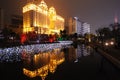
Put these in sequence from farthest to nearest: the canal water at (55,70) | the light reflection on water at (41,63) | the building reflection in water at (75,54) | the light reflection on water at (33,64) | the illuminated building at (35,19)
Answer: the illuminated building at (35,19) < the building reflection in water at (75,54) < the light reflection on water at (41,63) < the light reflection on water at (33,64) < the canal water at (55,70)

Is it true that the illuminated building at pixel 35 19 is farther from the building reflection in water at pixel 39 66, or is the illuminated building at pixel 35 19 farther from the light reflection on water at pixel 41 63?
the building reflection in water at pixel 39 66

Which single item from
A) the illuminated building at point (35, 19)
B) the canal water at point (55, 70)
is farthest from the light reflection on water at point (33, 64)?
the illuminated building at point (35, 19)

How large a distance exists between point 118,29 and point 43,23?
218ft

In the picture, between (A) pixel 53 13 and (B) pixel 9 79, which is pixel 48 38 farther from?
(B) pixel 9 79

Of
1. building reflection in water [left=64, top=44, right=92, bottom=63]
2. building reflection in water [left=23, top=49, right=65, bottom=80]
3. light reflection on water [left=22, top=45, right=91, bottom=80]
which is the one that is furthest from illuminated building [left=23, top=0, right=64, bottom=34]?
building reflection in water [left=23, top=49, right=65, bottom=80]

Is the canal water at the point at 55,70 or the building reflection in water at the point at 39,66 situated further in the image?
the building reflection in water at the point at 39,66

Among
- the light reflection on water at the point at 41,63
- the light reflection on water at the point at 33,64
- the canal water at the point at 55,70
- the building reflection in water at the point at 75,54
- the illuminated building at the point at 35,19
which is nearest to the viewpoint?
the canal water at the point at 55,70

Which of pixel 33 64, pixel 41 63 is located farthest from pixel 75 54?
pixel 33 64

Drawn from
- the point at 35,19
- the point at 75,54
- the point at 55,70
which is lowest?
the point at 75,54

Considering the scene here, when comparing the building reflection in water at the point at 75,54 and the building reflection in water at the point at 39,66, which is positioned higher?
the building reflection in water at the point at 39,66

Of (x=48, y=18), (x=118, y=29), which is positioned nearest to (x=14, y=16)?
(x=48, y=18)

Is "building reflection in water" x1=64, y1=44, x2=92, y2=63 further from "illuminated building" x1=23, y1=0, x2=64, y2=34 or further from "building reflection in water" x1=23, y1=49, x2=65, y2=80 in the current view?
"illuminated building" x1=23, y1=0, x2=64, y2=34

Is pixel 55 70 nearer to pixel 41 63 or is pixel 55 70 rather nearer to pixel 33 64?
pixel 33 64

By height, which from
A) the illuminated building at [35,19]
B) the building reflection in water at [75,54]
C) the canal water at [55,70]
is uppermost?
the illuminated building at [35,19]
